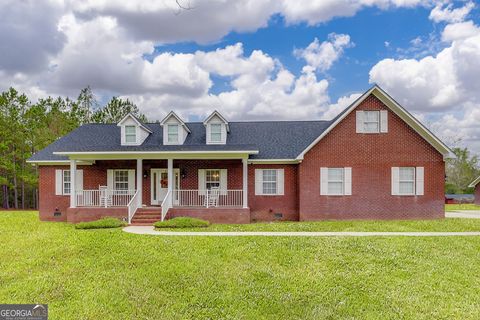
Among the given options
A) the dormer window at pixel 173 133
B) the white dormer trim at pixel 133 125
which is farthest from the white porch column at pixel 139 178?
the dormer window at pixel 173 133

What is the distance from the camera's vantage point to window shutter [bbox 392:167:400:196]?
56.6 ft

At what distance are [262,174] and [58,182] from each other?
39.8ft

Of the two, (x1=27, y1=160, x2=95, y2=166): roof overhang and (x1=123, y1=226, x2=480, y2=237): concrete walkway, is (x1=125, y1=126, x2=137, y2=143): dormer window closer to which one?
(x1=27, y1=160, x2=95, y2=166): roof overhang

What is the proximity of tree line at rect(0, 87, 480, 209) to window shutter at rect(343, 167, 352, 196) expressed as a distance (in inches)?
1232

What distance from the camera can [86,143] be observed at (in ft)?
66.9

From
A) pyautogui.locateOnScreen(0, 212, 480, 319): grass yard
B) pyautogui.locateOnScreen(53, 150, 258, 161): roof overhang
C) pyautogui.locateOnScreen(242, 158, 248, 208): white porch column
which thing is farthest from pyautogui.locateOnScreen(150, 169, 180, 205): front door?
pyautogui.locateOnScreen(0, 212, 480, 319): grass yard

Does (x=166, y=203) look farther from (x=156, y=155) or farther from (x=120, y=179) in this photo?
(x=120, y=179)

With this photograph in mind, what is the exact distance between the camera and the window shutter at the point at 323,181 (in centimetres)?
1748

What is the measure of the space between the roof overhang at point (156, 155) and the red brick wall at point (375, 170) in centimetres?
443

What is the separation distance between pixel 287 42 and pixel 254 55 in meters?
3.85

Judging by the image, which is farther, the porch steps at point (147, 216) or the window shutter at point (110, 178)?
the window shutter at point (110, 178)

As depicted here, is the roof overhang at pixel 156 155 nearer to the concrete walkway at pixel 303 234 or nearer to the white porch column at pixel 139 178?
the white porch column at pixel 139 178

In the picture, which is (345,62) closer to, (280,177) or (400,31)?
(400,31)

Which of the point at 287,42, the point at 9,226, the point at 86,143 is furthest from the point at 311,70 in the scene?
the point at 9,226
